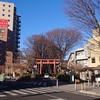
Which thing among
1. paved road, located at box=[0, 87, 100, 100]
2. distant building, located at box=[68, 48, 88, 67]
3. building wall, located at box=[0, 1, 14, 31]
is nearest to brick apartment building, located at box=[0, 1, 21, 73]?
building wall, located at box=[0, 1, 14, 31]

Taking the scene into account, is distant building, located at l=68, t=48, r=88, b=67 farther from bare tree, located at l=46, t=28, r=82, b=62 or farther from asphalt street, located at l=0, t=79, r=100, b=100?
asphalt street, located at l=0, t=79, r=100, b=100

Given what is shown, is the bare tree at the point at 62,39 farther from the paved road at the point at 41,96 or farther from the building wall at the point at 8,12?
the building wall at the point at 8,12

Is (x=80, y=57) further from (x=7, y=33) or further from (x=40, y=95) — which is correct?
(x=40, y=95)

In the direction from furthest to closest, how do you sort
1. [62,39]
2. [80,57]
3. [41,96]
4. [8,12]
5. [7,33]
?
[8,12] → [7,33] → [80,57] → [62,39] → [41,96]

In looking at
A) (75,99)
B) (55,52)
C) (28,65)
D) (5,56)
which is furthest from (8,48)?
(75,99)

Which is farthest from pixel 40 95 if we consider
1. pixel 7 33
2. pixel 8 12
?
pixel 8 12

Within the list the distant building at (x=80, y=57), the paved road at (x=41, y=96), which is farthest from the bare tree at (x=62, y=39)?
the paved road at (x=41, y=96)

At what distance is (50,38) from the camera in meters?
44.2

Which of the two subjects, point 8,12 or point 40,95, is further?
point 8,12

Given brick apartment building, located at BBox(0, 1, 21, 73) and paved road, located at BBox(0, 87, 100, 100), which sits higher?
brick apartment building, located at BBox(0, 1, 21, 73)

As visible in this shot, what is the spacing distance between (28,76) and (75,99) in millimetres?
26689

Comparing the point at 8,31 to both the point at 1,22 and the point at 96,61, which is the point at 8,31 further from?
the point at 96,61

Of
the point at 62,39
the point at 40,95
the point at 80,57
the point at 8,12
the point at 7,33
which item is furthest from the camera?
the point at 8,12

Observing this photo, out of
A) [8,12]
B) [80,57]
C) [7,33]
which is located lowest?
[80,57]
